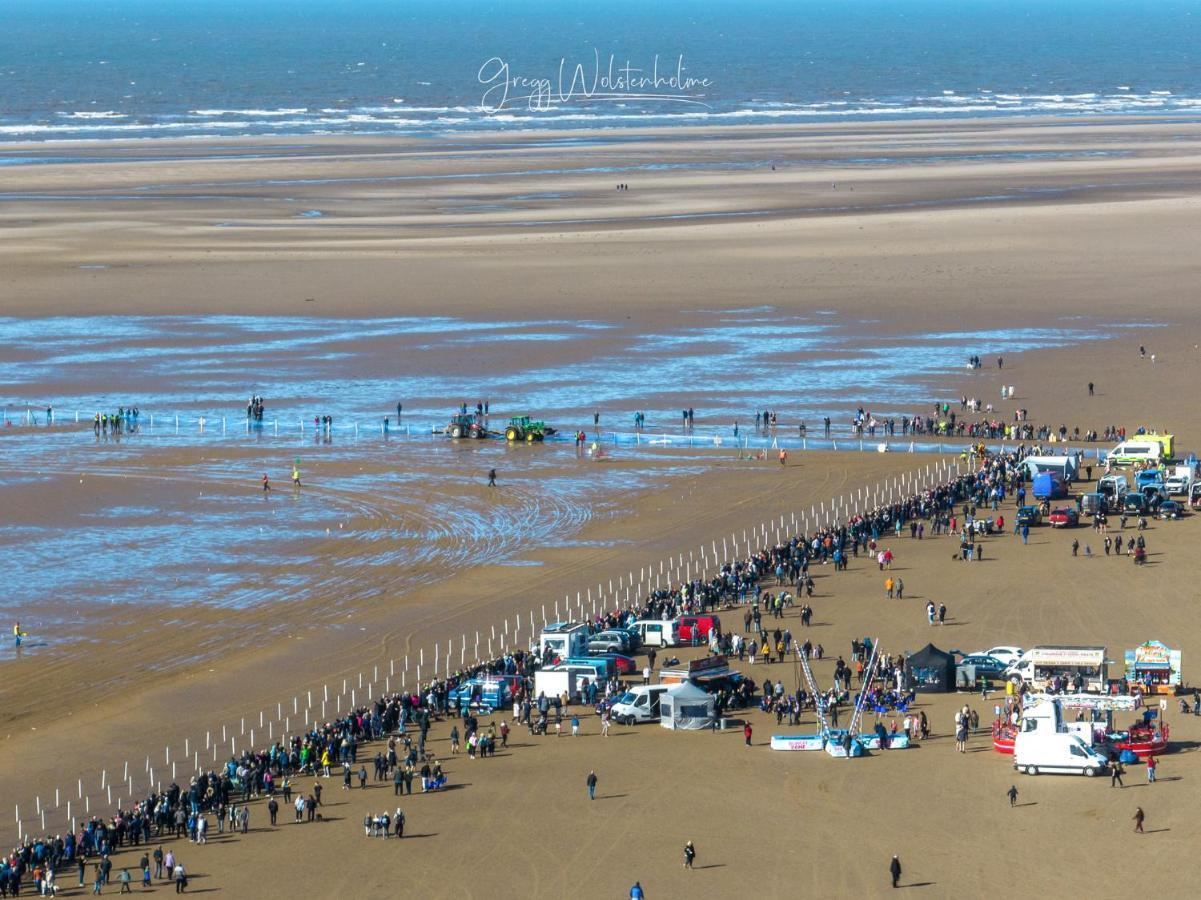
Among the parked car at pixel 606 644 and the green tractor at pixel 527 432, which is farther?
the green tractor at pixel 527 432

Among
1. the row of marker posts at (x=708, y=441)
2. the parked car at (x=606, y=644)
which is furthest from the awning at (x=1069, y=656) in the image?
the row of marker posts at (x=708, y=441)

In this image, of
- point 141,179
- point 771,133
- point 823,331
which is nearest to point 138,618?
point 823,331

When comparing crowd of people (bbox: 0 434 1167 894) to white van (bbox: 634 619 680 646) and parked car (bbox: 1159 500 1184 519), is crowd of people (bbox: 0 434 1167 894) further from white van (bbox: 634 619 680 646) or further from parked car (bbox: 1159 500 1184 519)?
parked car (bbox: 1159 500 1184 519)

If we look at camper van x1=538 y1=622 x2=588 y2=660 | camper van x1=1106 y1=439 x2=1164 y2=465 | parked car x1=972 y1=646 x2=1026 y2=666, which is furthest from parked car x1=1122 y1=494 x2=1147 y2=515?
camper van x1=538 y1=622 x2=588 y2=660

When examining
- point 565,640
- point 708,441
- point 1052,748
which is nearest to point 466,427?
point 708,441

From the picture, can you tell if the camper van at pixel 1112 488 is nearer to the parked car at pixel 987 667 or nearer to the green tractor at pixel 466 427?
the parked car at pixel 987 667

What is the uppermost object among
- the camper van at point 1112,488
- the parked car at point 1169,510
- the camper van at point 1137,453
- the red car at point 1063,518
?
the camper van at point 1137,453

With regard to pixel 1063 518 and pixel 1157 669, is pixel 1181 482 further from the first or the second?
pixel 1157 669
